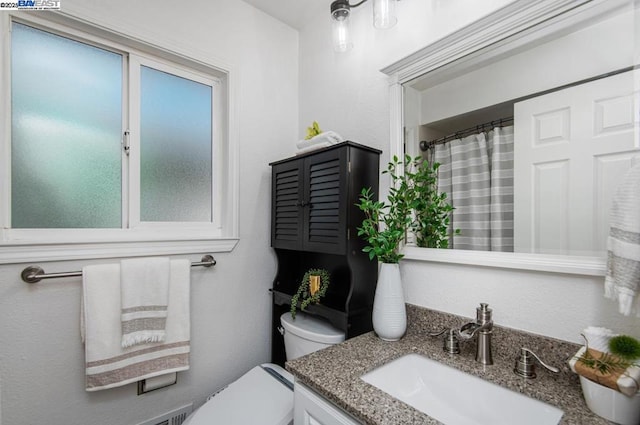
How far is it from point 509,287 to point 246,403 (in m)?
1.08

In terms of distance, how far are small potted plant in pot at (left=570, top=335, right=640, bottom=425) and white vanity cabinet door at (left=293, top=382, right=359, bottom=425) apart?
55 centimetres

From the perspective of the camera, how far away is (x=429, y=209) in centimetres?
119

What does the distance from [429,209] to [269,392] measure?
1.02 m

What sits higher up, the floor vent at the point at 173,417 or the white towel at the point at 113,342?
the white towel at the point at 113,342

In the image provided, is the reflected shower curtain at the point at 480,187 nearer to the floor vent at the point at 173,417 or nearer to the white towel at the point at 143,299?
the white towel at the point at 143,299

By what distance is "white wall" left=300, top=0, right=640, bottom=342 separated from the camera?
0.85 meters

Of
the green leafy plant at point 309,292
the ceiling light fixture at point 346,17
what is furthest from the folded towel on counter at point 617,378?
the ceiling light fixture at point 346,17

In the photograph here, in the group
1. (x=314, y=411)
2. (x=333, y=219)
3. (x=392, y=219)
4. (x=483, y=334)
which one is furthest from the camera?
(x=333, y=219)

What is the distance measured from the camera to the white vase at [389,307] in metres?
1.10

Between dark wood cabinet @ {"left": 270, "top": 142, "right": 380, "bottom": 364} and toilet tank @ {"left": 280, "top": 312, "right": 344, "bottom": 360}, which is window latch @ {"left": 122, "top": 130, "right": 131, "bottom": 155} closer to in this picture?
dark wood cabinet @ {"left": 270, "top": 142, "right": 380, "bottom": 364}

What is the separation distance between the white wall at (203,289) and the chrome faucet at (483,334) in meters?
1.12

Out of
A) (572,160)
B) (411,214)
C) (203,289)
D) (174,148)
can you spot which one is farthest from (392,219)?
(174,148)

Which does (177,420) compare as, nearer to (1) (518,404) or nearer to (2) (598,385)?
(1) (518,404)

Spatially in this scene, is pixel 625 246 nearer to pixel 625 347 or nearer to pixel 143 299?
pixel 625 347
